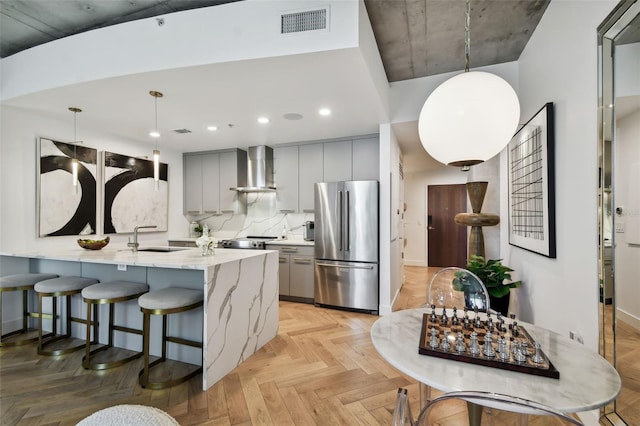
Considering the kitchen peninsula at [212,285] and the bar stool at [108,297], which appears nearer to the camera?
the kitchen peninsula at [212,285]

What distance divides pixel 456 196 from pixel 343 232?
12.9ft

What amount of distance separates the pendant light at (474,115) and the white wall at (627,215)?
0.64 meters

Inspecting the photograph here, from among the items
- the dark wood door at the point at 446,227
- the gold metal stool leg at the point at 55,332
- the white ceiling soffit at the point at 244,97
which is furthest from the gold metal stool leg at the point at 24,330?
the dark wood door at the point at 446,227

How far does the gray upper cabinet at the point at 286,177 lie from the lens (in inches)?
180

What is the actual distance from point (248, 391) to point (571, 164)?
8.75 ft

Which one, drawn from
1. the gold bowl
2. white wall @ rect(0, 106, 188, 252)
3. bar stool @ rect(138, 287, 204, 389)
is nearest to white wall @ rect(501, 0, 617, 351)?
bar stool @ rect(138, 287, 204, 389)

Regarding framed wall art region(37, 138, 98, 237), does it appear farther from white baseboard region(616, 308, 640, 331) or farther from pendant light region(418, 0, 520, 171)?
white baseboard region(616, 308, 640, 331)

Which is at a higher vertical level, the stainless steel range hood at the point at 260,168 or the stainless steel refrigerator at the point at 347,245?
the stainless steel range hood at the point at 260,168

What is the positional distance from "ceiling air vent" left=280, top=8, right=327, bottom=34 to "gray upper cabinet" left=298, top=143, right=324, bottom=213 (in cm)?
245

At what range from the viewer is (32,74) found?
8.64 ft

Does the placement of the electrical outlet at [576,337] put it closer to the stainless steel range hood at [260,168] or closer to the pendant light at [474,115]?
the pendant light at [474,115]

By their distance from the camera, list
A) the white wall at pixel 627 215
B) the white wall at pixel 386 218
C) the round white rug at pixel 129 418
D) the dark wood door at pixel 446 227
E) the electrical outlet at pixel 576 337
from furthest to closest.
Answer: the dark wood door at pixel 446 227
the white wall at pixel 386 218
the electrical outlet at pixel 576 337
the white wall at pixel 627 215
the round white rug at pixel 129 418

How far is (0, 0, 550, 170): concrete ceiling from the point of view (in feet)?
7.23

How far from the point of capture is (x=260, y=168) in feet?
15.3
